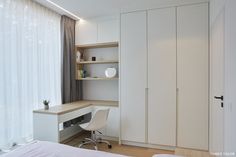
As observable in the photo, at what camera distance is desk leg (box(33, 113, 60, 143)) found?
111 inches

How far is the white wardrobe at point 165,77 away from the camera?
3013 mm

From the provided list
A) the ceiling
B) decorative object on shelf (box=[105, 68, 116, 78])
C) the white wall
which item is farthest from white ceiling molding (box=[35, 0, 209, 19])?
the white wall

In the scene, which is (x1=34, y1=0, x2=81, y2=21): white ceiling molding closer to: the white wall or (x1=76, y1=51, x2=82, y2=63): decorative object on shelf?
(x1=76, y1=51, x2=82, y2=63): decorative object on shelf

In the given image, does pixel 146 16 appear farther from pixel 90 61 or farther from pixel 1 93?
pixel 1 93

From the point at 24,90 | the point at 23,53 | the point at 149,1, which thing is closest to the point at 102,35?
the point at 149,1

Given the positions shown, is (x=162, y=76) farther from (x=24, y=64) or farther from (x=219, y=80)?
(x=24, y=64)

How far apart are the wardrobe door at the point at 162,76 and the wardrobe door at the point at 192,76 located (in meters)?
0.11

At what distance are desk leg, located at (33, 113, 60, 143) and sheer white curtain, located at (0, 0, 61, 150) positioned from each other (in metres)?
0.23

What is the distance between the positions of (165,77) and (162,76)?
0.06 m

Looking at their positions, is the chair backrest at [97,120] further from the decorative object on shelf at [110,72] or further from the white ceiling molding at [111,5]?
the white ceiling molding at [111,5]

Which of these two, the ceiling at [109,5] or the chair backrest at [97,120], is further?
the chair backrest at [97,120]

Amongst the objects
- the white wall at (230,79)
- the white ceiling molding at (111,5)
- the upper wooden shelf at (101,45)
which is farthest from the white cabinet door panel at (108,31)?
the white wall at (230,79)

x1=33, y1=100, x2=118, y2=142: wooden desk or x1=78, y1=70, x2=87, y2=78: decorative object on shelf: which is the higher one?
x1=78, y1=70, x2=87, y2=78: decorative object on shelf

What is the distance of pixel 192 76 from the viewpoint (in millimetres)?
3057
